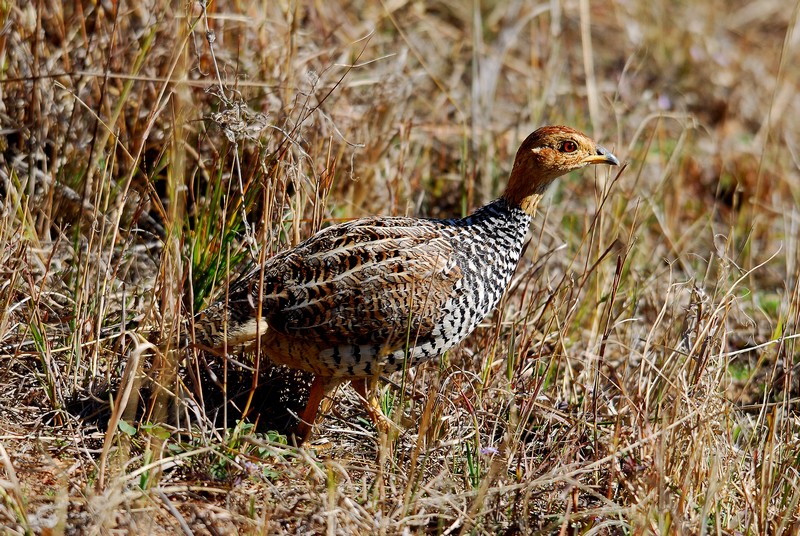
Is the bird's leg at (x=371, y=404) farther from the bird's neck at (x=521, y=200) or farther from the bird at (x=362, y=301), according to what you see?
the bird's neck at (x=521, y=200)

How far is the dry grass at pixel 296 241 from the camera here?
365cm

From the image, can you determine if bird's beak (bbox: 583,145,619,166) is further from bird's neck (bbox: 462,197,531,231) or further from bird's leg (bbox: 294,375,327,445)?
bird's leg (bbox: 294,375,327,445)

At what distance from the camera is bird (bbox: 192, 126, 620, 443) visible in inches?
158

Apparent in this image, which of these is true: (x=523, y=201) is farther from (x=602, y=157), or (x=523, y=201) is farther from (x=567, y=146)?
(x=602, y=157)

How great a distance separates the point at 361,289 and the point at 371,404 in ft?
2.05

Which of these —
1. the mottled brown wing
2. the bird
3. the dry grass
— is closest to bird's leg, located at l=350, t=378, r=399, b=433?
the bird

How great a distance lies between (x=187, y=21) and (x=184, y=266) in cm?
112

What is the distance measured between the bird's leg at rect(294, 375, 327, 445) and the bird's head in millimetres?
1252

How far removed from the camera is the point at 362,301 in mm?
4039

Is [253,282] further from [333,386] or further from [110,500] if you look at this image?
[110,500]

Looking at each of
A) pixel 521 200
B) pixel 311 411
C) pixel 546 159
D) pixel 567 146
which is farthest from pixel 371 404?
pixel 567 146

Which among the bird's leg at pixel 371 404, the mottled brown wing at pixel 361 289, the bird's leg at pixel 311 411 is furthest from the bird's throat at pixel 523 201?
the bird's leg at pixel 311 411

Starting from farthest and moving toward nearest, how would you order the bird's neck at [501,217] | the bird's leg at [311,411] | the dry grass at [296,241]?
the bird's neck at [501,217] → the bird's leg at [311,411] → the dry grass at [296,241]

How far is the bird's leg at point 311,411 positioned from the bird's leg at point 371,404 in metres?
0.20
